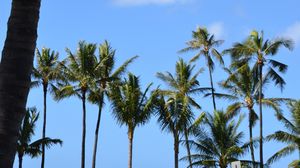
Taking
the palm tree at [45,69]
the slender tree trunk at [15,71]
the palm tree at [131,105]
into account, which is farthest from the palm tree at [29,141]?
the slender tree trunk at [15,71]

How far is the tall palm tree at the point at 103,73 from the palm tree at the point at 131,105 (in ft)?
8.94

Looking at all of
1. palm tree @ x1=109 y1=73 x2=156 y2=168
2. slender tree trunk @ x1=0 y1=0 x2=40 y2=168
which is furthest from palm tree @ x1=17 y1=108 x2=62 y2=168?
slender tree trunk @ x1=0 y1=0 x2=40 y2=168

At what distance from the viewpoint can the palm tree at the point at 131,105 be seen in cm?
2961

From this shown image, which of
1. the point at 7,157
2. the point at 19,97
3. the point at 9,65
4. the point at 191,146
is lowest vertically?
the point at 7,157

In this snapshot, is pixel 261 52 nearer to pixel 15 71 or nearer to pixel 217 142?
pixel 217 142

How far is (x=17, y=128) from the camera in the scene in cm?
474

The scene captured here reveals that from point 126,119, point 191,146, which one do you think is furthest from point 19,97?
point 191,146

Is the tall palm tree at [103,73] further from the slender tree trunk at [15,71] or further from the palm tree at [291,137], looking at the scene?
the slender tree trunk at [15,71]

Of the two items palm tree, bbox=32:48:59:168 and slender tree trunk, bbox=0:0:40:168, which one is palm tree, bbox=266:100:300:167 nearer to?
palm tree, bbox=32:48:59:168

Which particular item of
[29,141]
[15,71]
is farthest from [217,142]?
[15,71]

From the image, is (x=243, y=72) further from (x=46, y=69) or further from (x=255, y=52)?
(x=46, y=69)

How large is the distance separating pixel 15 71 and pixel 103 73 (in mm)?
29741

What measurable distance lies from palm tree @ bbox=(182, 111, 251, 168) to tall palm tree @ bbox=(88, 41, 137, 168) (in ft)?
20.6

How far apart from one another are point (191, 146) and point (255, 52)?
334 inches
